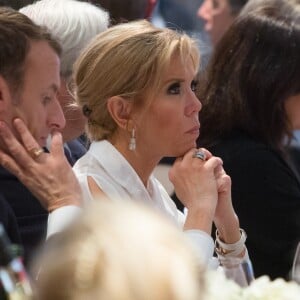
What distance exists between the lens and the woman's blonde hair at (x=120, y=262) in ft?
4.79

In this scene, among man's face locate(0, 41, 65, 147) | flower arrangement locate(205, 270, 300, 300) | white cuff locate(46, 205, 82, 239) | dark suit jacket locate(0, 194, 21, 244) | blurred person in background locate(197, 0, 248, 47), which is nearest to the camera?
flower arrangement locate(205, 270, 300, 300)

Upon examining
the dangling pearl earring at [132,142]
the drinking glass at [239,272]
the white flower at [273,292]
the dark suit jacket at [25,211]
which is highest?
the white flower at [273,292]

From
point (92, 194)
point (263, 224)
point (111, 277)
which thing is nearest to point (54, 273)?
point (111, 277)

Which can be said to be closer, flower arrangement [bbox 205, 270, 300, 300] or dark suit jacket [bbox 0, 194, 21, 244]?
flower arrangement [bbox 205, 270, 300, 300]

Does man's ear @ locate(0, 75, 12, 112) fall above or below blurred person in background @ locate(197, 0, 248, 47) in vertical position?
above

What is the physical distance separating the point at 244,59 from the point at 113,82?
0.83 metres

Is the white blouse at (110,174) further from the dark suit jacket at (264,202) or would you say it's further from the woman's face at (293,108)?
the woman's face at (293,108)

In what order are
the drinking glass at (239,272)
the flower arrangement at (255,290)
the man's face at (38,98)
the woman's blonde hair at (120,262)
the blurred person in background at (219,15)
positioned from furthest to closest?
1. the blurred person in background at (219,15)
2. the man's face at (38,98)
3. the drinking glass at (239,272)
4. the flower arrangement at (255,290)
5. the woman's blonde hair at (120,262)

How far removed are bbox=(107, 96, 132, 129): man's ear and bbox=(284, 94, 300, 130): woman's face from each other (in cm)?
87

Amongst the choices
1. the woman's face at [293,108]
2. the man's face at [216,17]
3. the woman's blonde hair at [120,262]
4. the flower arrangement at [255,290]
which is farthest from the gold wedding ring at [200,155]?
the man's face at [216,17]

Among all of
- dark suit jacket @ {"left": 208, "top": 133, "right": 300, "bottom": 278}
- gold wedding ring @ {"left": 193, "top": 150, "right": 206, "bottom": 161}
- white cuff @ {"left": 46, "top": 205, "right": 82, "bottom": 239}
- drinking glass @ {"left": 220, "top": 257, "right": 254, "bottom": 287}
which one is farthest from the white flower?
dark suit jacket @ {"left": 208, "top": 133, "right": 300, "bottom": 278}

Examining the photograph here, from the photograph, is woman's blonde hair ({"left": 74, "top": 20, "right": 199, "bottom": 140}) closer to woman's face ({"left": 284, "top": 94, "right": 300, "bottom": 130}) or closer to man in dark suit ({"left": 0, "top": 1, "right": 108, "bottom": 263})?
man in dark suit ({"left": 0, "top": 1, "right": 108, "bottom": 263})

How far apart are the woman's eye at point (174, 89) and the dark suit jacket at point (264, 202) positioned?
23.6 inches

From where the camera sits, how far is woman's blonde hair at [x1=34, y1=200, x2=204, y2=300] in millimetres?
1460
